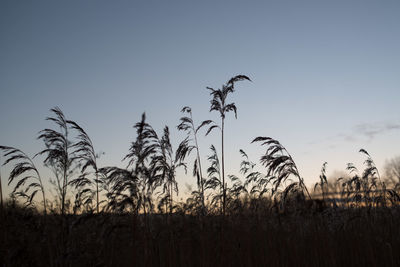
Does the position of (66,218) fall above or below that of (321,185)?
below

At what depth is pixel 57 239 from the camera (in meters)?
6.33

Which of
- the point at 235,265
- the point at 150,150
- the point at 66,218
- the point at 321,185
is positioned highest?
the point at 150,150

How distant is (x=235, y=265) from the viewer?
4.93 metres

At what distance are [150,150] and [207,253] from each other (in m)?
2.19

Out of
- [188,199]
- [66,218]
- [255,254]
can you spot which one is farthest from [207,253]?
[188,199]

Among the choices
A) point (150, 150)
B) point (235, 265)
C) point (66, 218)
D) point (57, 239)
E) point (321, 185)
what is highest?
point (150, 150)

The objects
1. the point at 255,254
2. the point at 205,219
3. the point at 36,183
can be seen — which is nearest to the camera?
the point at 255,254

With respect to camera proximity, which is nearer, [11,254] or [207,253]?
[11,254]

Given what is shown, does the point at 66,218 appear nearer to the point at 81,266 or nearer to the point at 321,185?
the point at 81,266

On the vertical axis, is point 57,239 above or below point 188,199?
below

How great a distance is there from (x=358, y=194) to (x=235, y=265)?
424 centimetres

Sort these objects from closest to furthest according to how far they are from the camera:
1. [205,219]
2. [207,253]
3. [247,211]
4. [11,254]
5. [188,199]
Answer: [11,254] → [207,253] → [205,219] → [247,211] → [188,199]

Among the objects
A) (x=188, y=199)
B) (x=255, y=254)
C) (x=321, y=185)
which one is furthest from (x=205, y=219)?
(x=188, y=199)

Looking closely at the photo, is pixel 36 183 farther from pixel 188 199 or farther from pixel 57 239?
pixel 188 199
